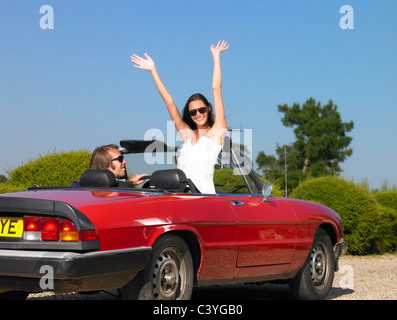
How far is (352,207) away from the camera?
50.7ft

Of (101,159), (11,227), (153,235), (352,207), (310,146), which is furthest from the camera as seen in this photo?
(310,146)

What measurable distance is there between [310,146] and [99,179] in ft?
150

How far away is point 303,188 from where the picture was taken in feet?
53.7

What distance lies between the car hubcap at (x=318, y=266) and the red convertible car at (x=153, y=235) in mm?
90

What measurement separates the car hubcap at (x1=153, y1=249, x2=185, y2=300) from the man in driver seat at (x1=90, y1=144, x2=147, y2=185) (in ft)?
3.63

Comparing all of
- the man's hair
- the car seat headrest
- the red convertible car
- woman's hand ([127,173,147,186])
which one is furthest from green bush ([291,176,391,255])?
the car seat headrest

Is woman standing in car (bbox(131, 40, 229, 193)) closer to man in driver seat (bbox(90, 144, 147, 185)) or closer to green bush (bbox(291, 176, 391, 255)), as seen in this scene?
man in driver seat (bbox(90, 144, 147, 185))

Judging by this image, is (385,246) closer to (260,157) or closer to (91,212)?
(91,212)

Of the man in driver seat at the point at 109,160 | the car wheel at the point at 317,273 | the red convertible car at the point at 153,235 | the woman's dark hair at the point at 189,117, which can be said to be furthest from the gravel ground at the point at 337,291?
the woman's dark hair at the point at 189,117

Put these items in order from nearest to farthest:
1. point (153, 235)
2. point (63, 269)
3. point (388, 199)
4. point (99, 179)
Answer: point (63, 269) < point (153, 235) < point (99, 179) < point (388, 199)

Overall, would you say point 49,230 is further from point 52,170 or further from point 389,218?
point 389,218

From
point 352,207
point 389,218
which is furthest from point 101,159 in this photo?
point 389,218
